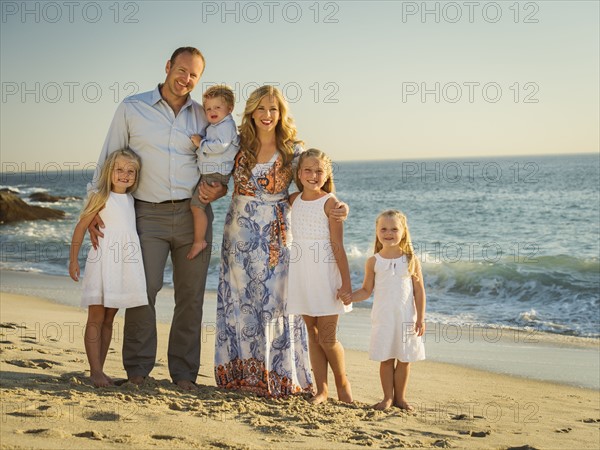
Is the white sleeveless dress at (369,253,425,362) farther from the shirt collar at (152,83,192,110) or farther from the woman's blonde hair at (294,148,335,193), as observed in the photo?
the shirt collar at (152,83,192,110)

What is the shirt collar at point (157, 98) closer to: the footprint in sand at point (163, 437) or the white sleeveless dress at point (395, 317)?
the white sleeveless dress at point (395, 317)

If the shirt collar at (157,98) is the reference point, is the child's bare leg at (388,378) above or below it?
below

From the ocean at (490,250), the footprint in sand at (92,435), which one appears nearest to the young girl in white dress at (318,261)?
the footprint in sand at (92,435)

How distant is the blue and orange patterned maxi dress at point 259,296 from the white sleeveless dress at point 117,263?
535mm

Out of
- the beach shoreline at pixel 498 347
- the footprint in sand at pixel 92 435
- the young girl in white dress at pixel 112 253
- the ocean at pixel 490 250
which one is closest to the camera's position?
the footprint in sand at pixel 92 435

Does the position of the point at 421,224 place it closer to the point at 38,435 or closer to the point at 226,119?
the point at 226,119

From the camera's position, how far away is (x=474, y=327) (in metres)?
8.90

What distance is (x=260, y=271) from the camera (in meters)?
4.75

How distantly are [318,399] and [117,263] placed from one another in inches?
58.2

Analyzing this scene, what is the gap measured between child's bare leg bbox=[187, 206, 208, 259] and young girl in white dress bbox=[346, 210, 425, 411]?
3.30 feet

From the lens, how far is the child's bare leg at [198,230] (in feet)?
15.6

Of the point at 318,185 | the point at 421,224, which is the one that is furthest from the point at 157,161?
the point at 421,224

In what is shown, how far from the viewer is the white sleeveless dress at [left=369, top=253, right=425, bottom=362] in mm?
4660

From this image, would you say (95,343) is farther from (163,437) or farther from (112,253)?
(163,437)
